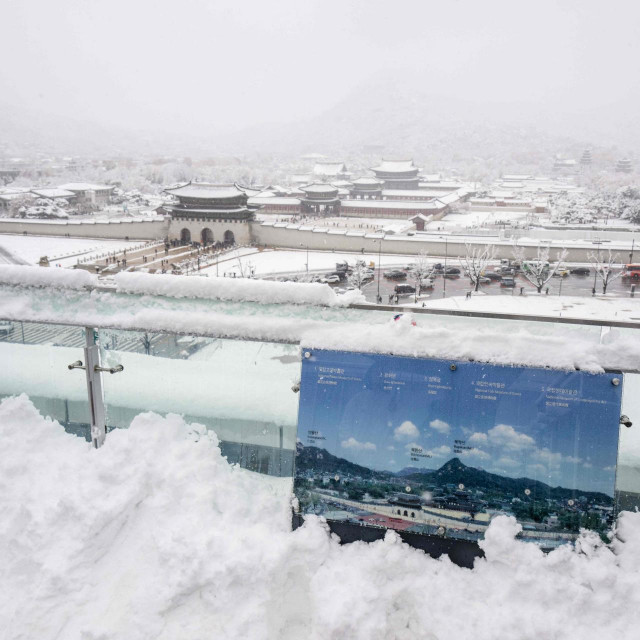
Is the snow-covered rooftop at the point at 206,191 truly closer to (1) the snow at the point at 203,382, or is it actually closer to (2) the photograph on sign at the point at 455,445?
(1) the snow at the point at 203,382

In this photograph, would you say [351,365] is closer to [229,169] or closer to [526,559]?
[526,559]

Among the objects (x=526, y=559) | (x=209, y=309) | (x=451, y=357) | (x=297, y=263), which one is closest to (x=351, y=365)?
(x=451, y=357)

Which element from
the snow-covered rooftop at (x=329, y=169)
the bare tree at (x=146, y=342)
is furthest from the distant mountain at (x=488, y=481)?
the snow-covered rooftop at (x=329, y=169)

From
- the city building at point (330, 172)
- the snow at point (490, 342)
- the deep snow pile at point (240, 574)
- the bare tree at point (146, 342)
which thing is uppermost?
the city building at point (330, 172)

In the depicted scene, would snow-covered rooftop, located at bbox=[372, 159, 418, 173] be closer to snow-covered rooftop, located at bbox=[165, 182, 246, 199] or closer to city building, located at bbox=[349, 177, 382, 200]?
city building, located at bbox=[349, 177, 382, 200]

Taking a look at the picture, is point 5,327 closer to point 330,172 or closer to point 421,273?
point 421,273
